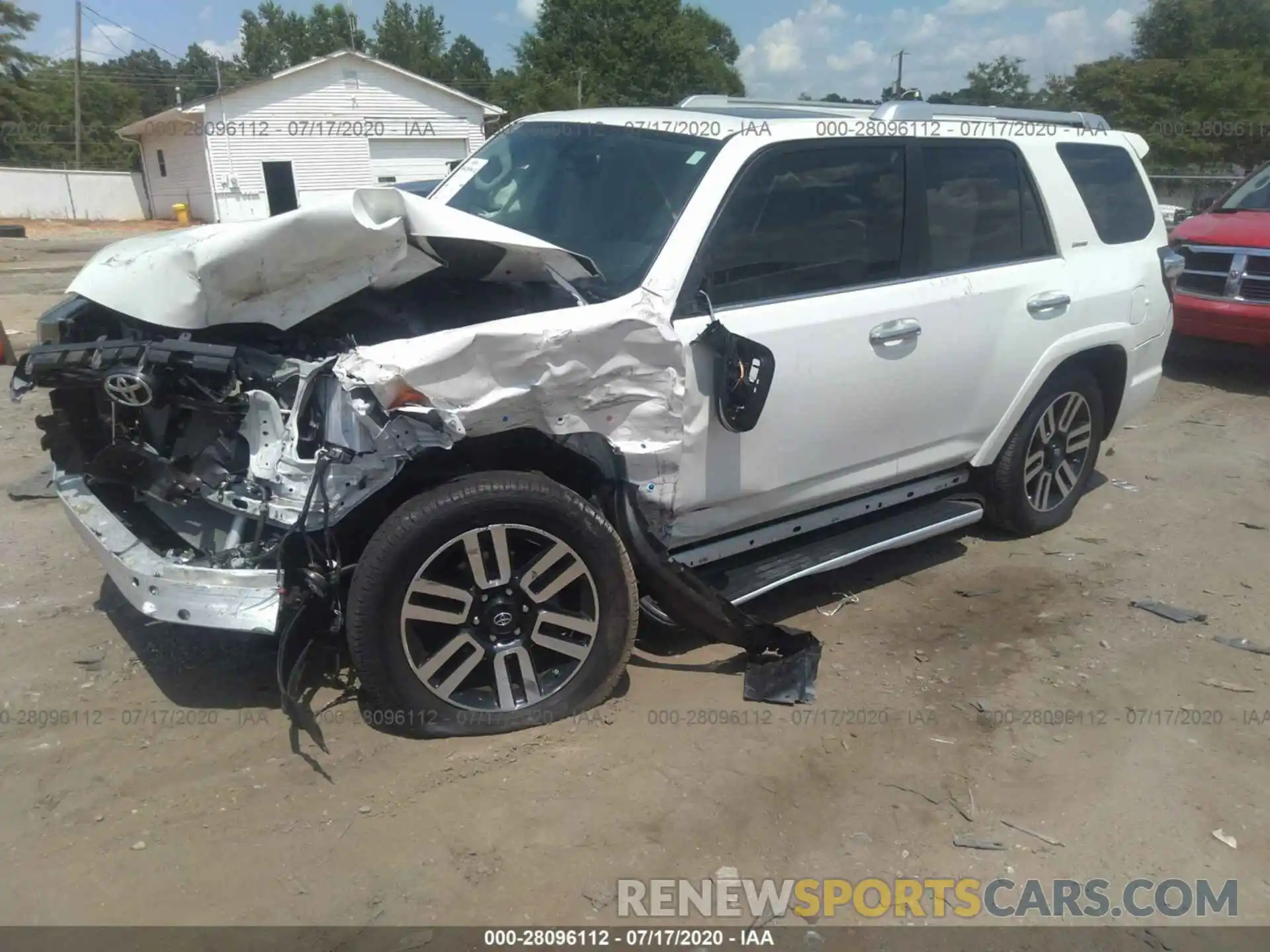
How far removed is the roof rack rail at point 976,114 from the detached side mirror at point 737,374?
4.50 ft

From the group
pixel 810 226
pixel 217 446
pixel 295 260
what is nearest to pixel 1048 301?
pixel 810 226

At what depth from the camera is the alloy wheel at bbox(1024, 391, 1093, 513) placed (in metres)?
4.95

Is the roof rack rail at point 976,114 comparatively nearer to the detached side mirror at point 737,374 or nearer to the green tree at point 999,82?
the detached side mirror at point 737,374

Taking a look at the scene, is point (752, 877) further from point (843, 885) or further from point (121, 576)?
point (121, 576)

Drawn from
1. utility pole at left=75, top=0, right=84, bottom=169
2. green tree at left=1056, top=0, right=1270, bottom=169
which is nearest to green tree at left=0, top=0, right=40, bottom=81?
utility pole at left=75, top=0, right=84, bottom=169

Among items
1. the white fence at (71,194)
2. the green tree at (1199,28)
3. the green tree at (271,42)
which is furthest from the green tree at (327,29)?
the green tree at (1199,28)

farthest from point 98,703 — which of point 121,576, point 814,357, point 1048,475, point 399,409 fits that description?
point 1048,475

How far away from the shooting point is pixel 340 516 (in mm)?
3008

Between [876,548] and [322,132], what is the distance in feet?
108

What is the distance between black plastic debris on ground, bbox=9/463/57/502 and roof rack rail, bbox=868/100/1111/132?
→ 4462 mm

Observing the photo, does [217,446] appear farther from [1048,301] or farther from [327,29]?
[327,29]

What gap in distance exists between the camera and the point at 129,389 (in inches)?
120

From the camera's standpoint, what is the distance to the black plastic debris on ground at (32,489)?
17.3 ft

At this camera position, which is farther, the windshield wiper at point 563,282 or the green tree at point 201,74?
the green tree at point 201,74
